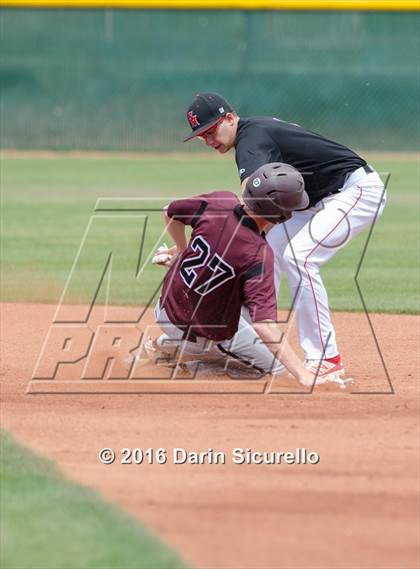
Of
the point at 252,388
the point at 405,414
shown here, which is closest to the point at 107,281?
the point at 252,388

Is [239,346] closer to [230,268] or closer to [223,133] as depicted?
[230,268]

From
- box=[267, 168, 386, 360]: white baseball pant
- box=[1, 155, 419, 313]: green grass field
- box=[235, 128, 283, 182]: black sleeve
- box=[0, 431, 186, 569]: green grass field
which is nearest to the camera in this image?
box=[0, 431, 186, 569]: green grass field

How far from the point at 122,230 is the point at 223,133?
798 centimetres

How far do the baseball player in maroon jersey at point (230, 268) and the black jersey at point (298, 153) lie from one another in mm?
278

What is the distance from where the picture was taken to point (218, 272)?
20.5ft

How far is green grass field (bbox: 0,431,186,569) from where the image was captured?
12.8 ft

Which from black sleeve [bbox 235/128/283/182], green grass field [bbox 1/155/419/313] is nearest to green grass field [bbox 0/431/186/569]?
black sleeve [bbox 235/128/283/182]

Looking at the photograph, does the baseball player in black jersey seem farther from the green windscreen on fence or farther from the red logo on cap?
the green windscreen on fence

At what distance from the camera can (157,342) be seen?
7.11 metres

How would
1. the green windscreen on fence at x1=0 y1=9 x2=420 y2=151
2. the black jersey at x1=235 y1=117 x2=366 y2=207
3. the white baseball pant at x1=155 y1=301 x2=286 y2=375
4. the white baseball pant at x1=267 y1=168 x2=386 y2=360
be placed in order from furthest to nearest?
the green windscreen on fence at x1=0 y1=9 x2=420 y2=151 → the white baseball pant at x1=155 y1=301 x2=286 y2=375 → the white baseball pant at x1=267 y1=168 x2=386 y2=360 → the black jersey at x1=235 y1=117 x2=366 y2=207

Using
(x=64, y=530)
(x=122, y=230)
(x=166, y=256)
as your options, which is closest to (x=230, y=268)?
(x=166, y=256)

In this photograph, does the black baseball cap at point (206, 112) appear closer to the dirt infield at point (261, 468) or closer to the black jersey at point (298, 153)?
the black jersey at point (298, 153)

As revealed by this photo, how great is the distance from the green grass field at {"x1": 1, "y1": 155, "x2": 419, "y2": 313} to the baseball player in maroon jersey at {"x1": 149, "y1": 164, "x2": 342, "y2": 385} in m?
3.32

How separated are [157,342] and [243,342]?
2.10 feet
